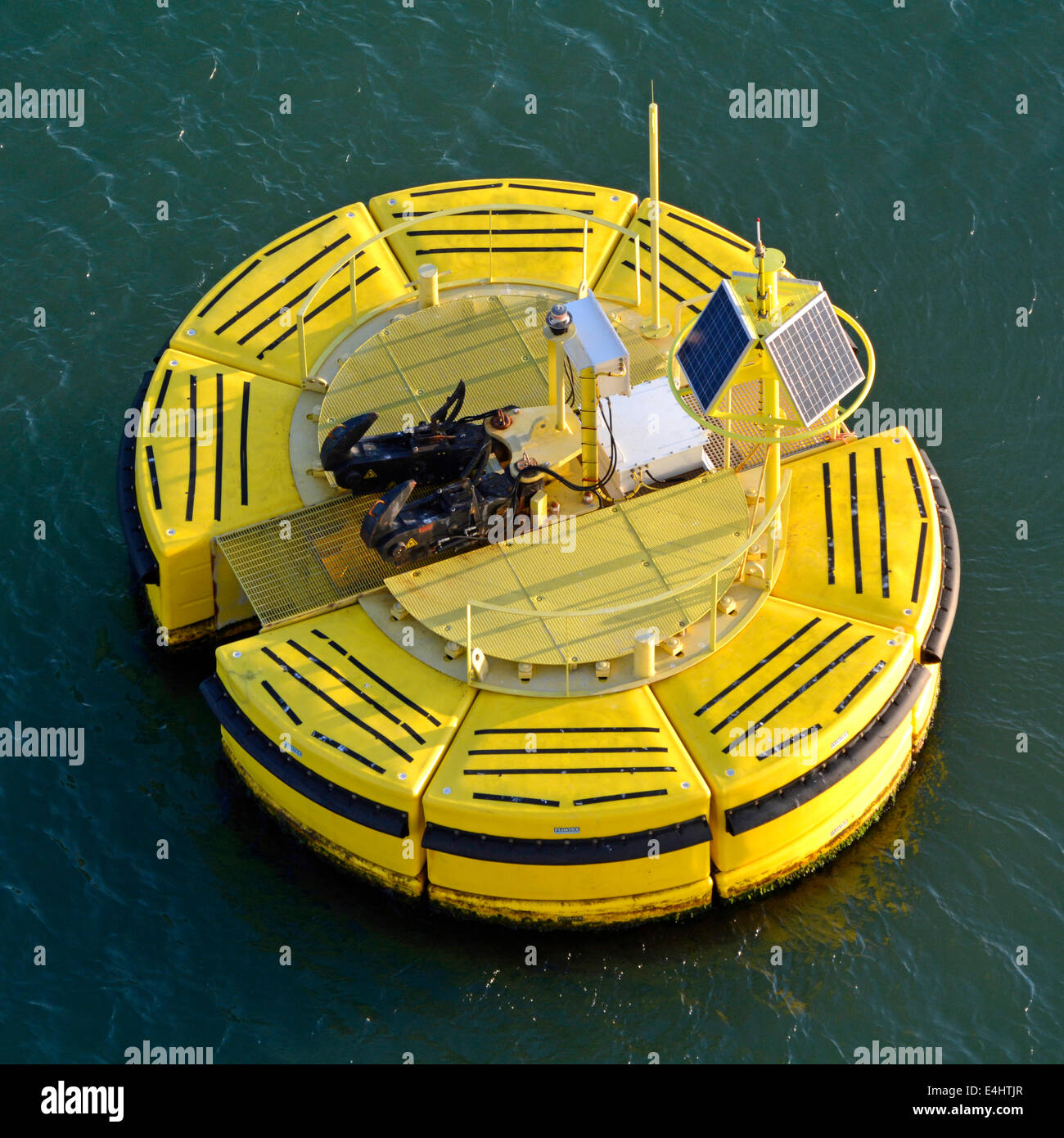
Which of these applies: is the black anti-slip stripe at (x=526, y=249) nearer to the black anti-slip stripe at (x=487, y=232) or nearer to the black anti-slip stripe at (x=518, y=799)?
the black anti-slip stripe at (x=487, y=232)

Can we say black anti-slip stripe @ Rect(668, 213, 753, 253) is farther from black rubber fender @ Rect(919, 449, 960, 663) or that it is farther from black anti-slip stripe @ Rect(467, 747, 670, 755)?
black anti-slip stripe @ Rect(467, 747, 670, 755)

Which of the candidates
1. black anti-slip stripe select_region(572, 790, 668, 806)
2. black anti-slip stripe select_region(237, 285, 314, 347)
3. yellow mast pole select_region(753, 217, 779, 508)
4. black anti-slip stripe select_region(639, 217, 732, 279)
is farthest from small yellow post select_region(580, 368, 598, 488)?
black anti-slip stripe select_region(237, 285, 314, 347)

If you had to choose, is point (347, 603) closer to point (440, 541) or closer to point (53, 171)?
point (440, 541)

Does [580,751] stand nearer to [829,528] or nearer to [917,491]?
[829,528]

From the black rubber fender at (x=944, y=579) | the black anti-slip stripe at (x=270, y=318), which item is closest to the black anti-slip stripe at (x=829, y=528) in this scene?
the black rubber fender at (x=944, y=579)

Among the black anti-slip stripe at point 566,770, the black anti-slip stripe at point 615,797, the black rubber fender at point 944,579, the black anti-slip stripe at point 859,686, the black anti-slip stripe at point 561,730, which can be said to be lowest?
the black anti-slip stripe at point 615,797

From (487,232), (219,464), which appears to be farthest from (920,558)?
(219,464)
